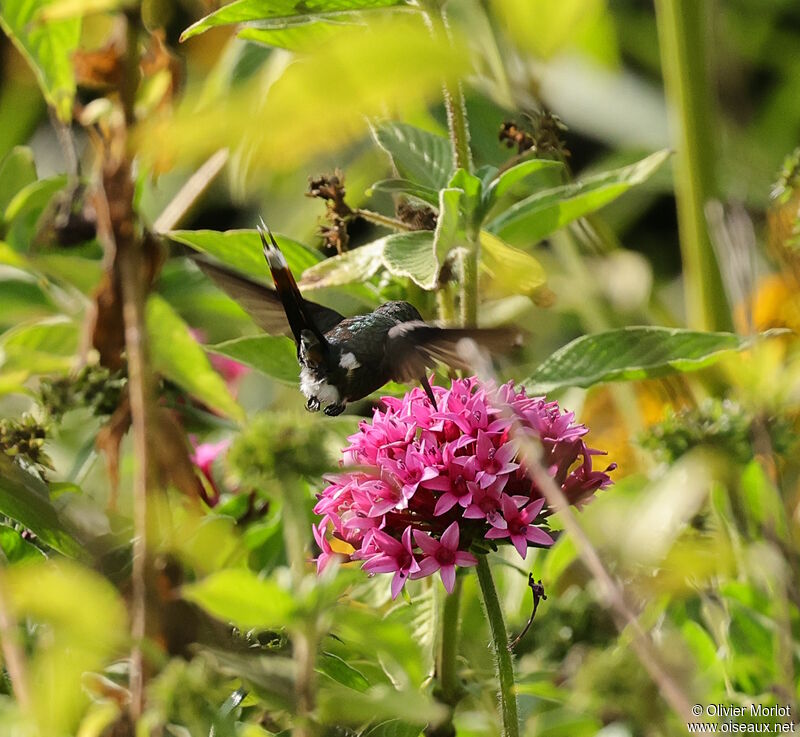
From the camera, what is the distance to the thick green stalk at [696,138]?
1147 mm

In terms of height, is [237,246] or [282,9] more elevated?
[282,9]

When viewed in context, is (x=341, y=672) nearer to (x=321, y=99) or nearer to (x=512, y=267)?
(x=512, y=267)

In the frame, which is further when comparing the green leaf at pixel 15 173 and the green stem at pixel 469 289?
the green leaf at pixel 15 173

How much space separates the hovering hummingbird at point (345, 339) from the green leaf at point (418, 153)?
103 millimetres

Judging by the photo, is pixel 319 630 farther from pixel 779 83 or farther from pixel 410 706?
pixel 779 83

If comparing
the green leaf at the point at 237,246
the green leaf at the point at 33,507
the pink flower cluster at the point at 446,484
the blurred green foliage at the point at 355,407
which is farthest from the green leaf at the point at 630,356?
the green leaf at the point at 33,507

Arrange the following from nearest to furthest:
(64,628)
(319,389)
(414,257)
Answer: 1. (64,628)
2. (414,257)
3. (319,389)

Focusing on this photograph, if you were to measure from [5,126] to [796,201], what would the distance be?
136 centimetres

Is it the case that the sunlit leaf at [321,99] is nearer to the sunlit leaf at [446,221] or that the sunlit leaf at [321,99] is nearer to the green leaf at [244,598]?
the green leaf at [244,598]

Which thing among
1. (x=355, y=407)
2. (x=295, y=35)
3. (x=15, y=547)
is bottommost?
(x=355, y=407)

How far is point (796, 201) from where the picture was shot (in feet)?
3.19

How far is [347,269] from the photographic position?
0.81m

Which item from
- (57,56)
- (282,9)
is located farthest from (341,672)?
(57,56)

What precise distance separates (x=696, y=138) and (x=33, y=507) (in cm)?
77
